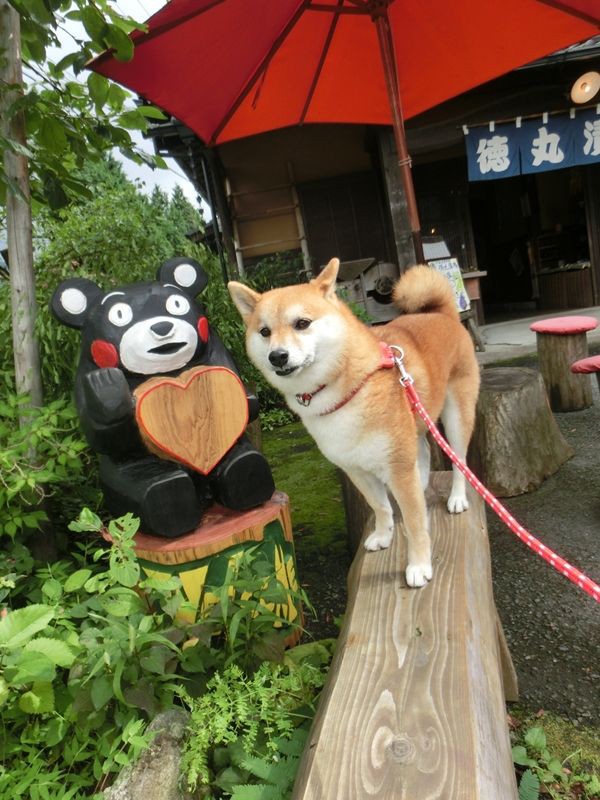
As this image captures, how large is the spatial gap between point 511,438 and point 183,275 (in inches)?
99.1

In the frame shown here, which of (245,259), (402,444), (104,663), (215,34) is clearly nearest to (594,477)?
(402,444)

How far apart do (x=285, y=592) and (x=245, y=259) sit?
25.7 feet

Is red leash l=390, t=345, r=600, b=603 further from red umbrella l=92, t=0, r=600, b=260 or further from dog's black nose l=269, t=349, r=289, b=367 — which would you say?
red umbrella l=92, t=0, r=600, b=260

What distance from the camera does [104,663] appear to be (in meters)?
1.49

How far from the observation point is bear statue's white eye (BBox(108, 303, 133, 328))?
226cm

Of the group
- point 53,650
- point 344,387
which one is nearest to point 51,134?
point 344,387

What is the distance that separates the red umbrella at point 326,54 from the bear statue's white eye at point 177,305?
1.42 m

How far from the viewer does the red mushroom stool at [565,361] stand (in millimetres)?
5020

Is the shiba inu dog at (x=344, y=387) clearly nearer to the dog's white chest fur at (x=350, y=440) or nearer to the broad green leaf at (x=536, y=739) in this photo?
the dog's white chest fur at (x=350, y=440)

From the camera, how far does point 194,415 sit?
7.34 ft

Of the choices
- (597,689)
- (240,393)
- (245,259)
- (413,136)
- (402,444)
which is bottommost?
(597,689)

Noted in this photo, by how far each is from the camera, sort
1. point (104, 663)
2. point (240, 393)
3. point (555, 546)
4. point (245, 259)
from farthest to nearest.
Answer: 1. point (245, 259)
2. point (555, 546)
3. point (240, 393)
4. point (104, 663)

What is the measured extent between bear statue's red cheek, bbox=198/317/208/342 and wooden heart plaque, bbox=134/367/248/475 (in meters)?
0.21

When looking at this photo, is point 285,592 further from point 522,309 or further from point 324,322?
point 522,309
